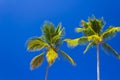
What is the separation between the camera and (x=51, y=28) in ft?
207

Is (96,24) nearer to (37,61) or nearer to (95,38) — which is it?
(95,38)

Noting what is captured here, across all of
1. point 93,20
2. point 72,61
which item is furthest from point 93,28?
point 72,61

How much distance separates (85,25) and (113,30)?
402cm

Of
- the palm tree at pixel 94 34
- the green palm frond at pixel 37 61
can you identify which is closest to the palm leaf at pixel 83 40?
the palm tree at pixel 94 34

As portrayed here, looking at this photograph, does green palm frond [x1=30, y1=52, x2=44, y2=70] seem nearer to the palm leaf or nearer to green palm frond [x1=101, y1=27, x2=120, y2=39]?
the palm leaf

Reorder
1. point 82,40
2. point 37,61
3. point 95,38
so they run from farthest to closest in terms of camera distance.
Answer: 1. point 82,40
2. point 37,61
3. point 95,38

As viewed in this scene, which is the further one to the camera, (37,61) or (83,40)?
(83,40)

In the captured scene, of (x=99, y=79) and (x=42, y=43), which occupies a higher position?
(x=42, y=43)

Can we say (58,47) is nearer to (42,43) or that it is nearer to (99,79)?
(42,43)

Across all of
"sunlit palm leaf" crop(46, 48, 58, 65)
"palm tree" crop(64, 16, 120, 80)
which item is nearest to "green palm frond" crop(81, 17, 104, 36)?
"palm tree" crop(64, 16, 120, 80)

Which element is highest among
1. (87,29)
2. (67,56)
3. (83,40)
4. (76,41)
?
(87,29)

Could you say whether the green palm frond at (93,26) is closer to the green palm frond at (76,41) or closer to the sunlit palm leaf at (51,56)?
the green palm frond at (76,41)

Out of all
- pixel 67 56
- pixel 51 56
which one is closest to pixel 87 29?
pixel 67 56

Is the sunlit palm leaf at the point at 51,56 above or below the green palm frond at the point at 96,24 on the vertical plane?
below
